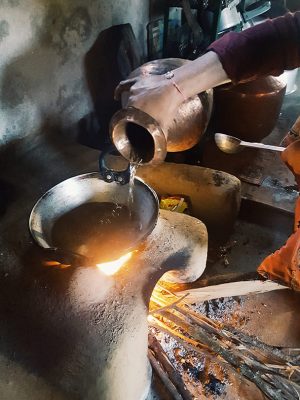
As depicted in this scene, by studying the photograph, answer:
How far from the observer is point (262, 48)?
209 centimetres

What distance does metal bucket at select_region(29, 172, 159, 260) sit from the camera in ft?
6.88

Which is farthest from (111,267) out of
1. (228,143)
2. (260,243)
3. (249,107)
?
(249,107)

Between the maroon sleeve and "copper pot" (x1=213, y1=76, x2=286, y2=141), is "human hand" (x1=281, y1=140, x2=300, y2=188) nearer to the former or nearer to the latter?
the maroon sleeve

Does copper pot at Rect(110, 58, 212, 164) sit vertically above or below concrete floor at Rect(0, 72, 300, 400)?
above

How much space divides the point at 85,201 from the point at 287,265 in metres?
1.52

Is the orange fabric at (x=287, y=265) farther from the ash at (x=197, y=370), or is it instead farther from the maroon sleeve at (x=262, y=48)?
the maroon sleeve at (x=262, y=48)

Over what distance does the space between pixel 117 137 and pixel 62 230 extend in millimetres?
733

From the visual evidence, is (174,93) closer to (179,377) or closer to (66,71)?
(179,377)

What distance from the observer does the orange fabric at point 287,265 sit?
2379 mm

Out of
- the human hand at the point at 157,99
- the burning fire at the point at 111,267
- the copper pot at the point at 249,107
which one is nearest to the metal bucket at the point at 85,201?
the burning fire at the point at 111,267

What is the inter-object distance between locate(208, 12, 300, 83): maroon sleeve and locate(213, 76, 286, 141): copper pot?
174 centimetres

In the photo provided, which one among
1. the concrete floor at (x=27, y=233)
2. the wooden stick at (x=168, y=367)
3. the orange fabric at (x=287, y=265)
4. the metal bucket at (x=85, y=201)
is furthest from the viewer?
the orange fabric at (x=287, y=265)

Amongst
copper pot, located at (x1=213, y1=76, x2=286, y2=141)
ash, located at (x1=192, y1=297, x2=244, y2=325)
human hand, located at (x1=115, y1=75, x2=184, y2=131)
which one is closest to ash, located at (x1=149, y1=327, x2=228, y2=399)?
ash, located at (x1=192, y1=297, x2=244, y2=325)

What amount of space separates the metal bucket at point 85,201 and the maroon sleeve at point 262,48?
3.15ft
